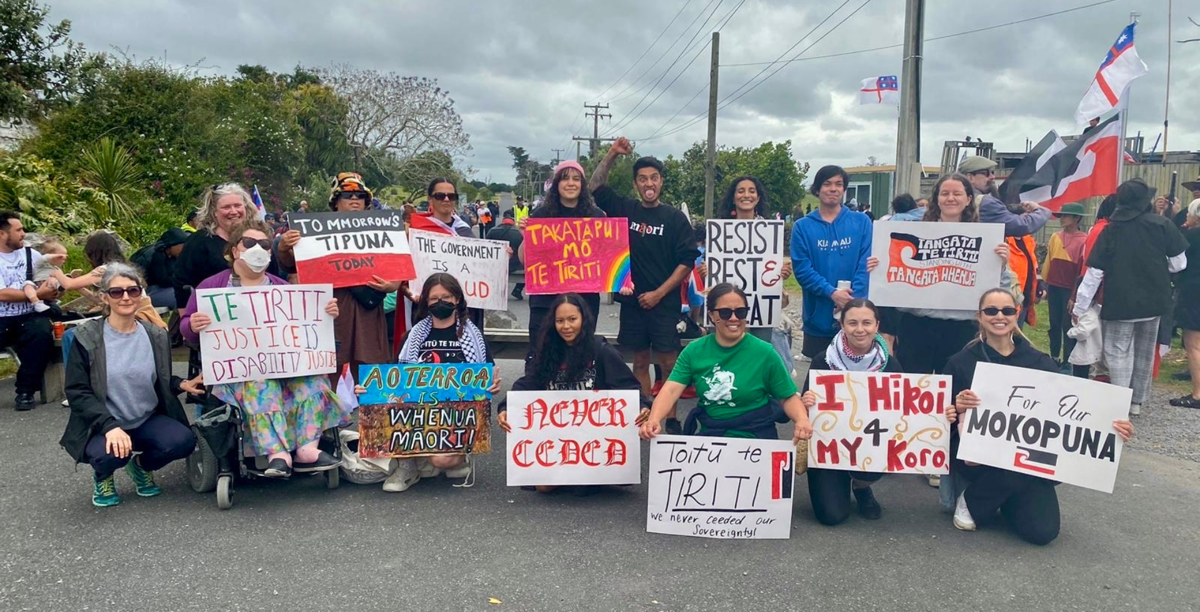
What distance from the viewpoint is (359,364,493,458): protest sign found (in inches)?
194

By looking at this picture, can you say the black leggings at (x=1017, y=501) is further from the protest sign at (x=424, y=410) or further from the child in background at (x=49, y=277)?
the child in background at (x=49, y=277)

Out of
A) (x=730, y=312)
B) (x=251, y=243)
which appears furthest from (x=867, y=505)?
(x=251, y=243)

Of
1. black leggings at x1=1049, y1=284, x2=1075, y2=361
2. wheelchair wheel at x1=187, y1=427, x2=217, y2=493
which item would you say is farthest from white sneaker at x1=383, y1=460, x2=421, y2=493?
black leggings at x1=1049, y1=284, x2=1075, y2=361

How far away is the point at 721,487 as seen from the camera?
172 inches

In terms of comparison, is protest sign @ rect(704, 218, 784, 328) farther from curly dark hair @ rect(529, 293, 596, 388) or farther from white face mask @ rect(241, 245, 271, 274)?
white face mask @ rect(241, 245, 271, 274)

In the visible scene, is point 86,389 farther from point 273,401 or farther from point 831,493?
point 831,493

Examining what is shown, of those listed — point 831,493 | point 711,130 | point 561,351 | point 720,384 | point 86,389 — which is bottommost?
point 831,493

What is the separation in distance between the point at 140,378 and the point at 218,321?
528 mm

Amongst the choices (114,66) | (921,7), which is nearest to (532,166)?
(114,66)

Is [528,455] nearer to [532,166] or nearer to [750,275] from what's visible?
[750,275]

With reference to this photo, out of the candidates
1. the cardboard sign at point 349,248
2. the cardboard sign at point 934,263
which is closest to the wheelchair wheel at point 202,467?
the cardboard sign at point 349,248

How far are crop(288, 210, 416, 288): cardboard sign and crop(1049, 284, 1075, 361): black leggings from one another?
6.59m

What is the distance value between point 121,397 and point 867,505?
436 cm

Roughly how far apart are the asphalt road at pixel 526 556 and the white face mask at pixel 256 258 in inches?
54.5
